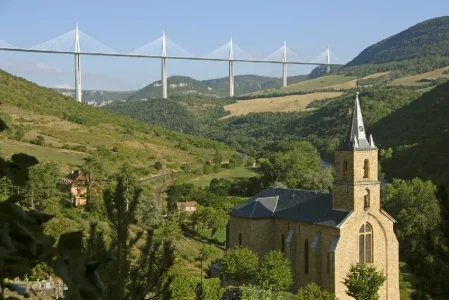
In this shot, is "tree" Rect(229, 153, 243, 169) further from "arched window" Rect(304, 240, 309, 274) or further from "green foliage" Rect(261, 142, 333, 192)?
"arched window" Rect(304, 240, 309, 274)

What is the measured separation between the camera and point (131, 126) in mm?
81500

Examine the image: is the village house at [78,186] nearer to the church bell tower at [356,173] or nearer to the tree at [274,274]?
the tree at [274,274]

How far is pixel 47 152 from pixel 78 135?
12508mm

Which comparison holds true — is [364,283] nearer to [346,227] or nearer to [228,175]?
[346,227]

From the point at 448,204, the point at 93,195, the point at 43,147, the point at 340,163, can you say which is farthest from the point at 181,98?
the point at 448,204

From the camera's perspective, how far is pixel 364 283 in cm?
2492

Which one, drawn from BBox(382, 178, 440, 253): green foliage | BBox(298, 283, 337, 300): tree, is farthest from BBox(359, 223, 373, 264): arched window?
BBox(382, 178, 440, 253): green foliage

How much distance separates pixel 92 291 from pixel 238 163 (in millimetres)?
66046

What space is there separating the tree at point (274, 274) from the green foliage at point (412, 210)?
10293mm

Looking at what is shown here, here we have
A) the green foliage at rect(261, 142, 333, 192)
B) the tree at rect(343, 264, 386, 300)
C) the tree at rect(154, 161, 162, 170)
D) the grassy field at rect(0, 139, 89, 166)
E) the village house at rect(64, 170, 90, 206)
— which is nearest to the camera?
the tree at rect(343, 264, 386, 300)

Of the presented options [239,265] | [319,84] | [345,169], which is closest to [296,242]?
[239,265]

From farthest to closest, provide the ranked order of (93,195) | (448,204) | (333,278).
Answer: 1. (93,195)
2. (333,278)
3. (448,204)

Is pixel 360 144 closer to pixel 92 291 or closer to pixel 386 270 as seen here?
pixel 386 270

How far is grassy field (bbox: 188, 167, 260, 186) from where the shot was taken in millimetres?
57106
